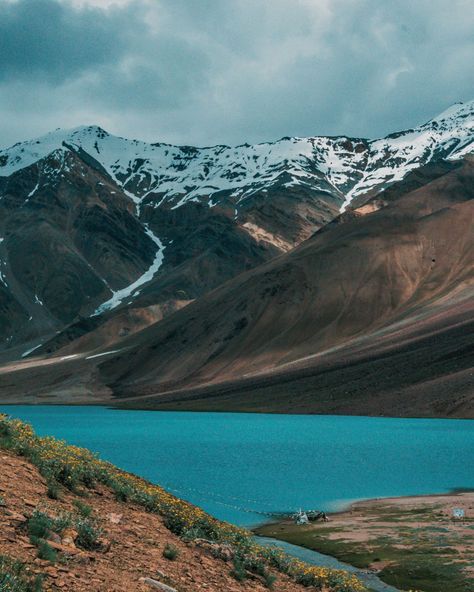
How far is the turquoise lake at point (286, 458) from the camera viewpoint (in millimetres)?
46281

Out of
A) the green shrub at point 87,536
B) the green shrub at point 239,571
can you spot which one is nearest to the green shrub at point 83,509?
the green shrub at point 87,536

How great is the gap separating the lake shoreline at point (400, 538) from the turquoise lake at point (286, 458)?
3100 mm

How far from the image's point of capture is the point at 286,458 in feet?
215

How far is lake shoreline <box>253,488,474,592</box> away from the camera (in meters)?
26.5

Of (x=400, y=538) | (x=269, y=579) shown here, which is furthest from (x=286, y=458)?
(x=269, y=579)

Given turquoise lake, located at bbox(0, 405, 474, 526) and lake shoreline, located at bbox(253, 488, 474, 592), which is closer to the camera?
lake shoreline, located at bbox(253, 488, 474, 592)

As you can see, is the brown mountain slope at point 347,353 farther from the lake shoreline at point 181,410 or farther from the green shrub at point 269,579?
the green shrub at point 269,579

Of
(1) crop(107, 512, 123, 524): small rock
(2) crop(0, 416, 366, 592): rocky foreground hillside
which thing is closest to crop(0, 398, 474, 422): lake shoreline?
(2) crop(0, 416, 366, 592): rocky foreground hillside

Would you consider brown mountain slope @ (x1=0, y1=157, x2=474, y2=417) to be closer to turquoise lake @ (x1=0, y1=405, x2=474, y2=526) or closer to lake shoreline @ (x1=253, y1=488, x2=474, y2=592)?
turquoise lake @ (x1=0, y1=405, x2=474, y2=526)

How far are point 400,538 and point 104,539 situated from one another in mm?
21557

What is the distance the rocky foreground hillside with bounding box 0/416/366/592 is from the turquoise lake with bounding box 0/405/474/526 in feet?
67.0

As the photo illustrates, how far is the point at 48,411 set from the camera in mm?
169000

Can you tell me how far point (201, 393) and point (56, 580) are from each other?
153 metres

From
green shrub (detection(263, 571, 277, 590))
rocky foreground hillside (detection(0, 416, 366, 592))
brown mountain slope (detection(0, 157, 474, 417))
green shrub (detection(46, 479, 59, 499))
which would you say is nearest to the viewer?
rocky foreground hillside (detection(0, 416, 366, 592))
